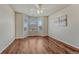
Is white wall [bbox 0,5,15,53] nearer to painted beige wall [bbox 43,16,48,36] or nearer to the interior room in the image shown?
the interior room

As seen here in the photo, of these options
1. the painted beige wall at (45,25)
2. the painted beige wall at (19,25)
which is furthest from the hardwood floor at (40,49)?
the painted beige wall at (45,25)

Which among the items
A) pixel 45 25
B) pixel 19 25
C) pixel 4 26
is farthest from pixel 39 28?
pixel 4 26

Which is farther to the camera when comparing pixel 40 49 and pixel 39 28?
pixel 39 28

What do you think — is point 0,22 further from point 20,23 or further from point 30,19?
point 30,19

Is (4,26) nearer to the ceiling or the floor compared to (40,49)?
nearer to the ceiling

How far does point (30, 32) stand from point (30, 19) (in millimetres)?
1253

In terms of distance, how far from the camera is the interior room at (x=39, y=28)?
15.7 ft

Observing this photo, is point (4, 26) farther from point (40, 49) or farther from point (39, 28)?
point (39, 28)

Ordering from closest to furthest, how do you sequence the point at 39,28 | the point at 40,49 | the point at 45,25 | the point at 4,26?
the point at 4,26 < the point at 40,49 < the point at 45,25 < the point at 39,28

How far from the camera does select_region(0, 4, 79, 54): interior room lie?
479 centimetres

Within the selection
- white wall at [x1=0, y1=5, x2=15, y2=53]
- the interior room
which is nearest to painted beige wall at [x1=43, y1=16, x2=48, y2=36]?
the interior room

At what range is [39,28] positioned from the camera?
11531 millimetres

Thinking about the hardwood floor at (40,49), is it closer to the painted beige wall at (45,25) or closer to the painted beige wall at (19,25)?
the painted beige wall at (19,25)
